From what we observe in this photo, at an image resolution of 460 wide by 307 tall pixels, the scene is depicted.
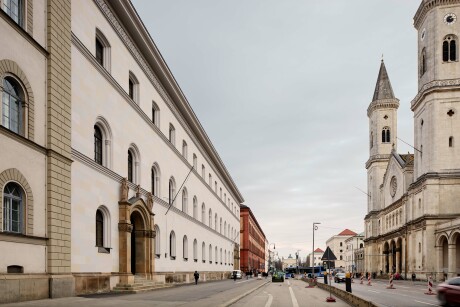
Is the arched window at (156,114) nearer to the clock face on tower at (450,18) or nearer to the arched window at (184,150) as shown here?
the arched window at (184,150)

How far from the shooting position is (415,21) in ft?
236

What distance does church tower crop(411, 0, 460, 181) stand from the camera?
6350 centimetres

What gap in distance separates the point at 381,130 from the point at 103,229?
296 feet

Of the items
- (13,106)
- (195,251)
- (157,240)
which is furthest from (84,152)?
(195,251)

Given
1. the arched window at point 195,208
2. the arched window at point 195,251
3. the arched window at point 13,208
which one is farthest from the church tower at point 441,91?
the arched window at point 13,208

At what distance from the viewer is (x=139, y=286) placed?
2612 cm

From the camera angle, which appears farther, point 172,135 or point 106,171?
point 172,135

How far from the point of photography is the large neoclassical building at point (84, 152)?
52.4ft

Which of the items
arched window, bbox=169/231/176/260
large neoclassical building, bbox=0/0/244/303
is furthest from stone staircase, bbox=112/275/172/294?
arched window, bbox=169/231/176/260

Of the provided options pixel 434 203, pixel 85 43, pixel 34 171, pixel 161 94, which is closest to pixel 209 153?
pixel 161 94

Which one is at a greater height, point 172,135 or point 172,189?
point 172,135

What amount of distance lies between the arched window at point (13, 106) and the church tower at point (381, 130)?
96.4 metres

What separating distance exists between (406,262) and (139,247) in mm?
55193

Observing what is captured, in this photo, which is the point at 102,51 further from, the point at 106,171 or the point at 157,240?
the point at 157,240
